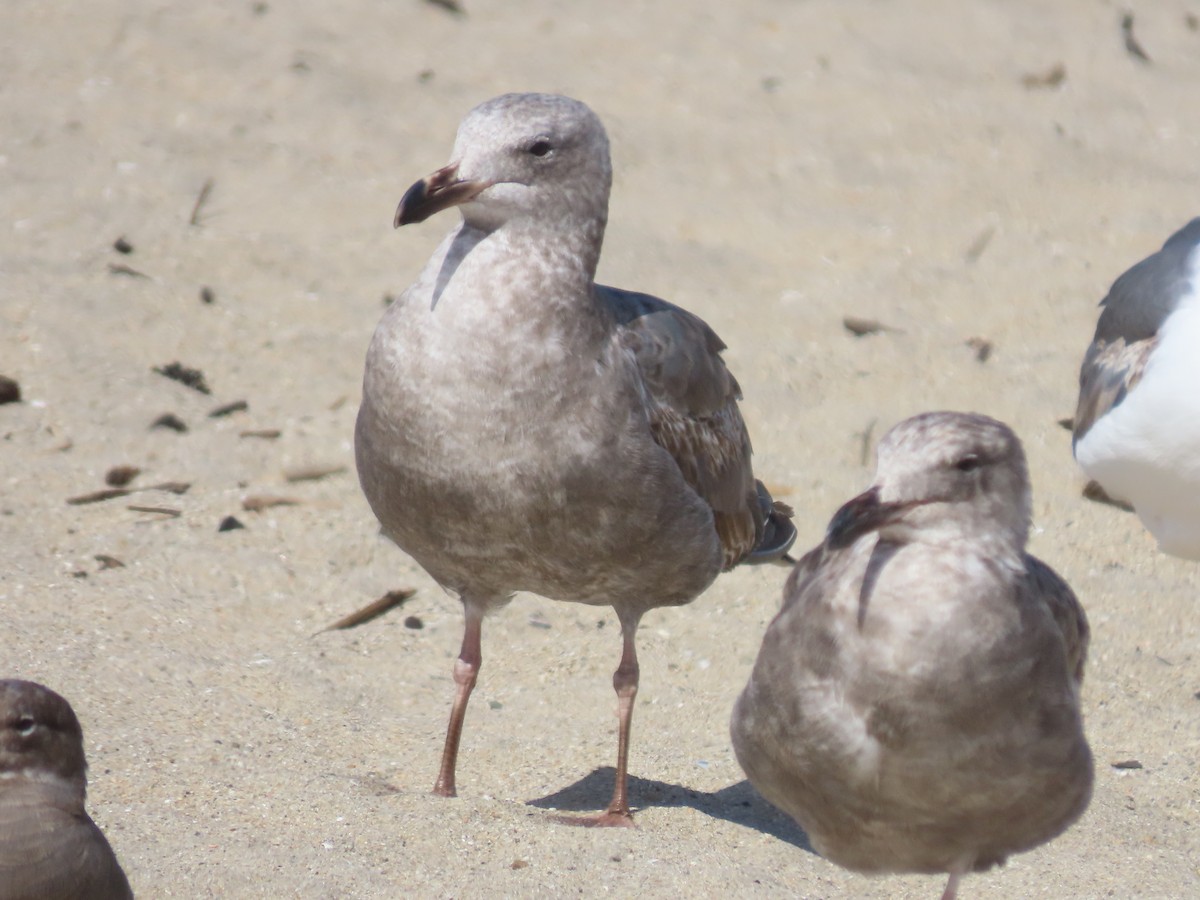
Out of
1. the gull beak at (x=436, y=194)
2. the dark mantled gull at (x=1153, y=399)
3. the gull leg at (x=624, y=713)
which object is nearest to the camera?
the gull beak at (x=436, y=194)

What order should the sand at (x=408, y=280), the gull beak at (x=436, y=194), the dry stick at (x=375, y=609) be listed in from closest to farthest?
the gull beak at (x=436, y=194) → the sand at (x=408, y=280) → the dry stick at (x=375, y=609)

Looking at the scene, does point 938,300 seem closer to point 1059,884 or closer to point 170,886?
point 1059,884

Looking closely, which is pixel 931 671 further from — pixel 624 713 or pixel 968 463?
pixel 624 713

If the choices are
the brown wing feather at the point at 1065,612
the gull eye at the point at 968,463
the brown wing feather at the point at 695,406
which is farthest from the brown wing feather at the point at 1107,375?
the gull eye at the point at 968,463

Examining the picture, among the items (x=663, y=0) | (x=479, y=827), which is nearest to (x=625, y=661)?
(x=479, y=827)

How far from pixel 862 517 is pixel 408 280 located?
5.08 m

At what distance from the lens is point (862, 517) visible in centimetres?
365

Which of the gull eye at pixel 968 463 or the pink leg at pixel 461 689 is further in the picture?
the pink leg at pixel 461 689

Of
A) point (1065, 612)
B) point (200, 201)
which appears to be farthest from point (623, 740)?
point (200, 201)

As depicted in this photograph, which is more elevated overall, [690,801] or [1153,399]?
[1153,399]

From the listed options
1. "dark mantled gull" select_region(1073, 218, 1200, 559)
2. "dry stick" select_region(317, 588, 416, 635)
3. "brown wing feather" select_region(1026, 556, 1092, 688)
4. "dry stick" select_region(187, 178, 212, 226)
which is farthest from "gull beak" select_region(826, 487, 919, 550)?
"dry stick" select_region(187, 178, 212, 226)

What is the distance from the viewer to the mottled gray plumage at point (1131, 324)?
20.7 feet

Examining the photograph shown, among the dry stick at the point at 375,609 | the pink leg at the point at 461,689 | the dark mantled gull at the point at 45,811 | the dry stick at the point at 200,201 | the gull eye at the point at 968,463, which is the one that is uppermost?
the gull eye at the point at 968,463

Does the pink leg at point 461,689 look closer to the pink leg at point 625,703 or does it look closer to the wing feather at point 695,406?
the pink leg at point 625,703
